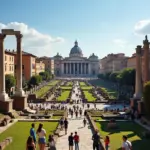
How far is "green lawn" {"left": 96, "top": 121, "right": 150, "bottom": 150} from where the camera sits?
23.1 meters

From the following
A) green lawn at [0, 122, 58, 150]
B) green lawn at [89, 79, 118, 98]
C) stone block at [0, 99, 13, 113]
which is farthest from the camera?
green lawn at [89, 79, 118, 98]

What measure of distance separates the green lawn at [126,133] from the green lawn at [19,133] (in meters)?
4.98

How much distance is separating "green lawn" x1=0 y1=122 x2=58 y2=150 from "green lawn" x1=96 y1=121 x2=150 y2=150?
498 centimetres

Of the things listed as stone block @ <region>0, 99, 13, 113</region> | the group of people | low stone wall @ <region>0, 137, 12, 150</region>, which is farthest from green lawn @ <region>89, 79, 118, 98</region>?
the group of people

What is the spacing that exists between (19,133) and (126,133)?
30.4ft

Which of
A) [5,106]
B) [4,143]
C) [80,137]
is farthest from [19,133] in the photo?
[5,106]

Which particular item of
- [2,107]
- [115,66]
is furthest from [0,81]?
[115,66]

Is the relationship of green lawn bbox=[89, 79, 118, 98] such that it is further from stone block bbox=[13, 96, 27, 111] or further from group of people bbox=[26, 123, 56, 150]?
group of people bbox=[26, 123, 56, 150]

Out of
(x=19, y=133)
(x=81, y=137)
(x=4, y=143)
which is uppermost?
(x=4, y=143)

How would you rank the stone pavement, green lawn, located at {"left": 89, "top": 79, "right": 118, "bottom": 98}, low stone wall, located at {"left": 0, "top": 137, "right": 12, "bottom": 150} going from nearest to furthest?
low stone wall, located at {"left": 0, "top": 137, "right": 12, "bottom": 150} → the stone pavement → green lawn, located at {"left": 89, "top": 79, "right": 118, "bottom": 98}

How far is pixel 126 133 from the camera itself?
92.4 feet

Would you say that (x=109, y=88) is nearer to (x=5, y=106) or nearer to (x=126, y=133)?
(x=5, y=106)

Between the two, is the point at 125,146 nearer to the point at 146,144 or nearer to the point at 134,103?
the point at 146,144

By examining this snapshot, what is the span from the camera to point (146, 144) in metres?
23.7
